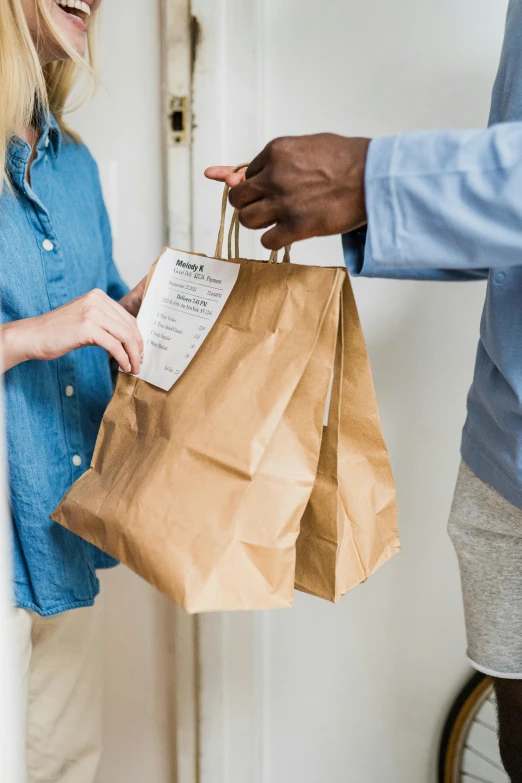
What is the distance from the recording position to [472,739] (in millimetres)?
1091

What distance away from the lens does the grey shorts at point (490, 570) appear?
2.34 feet

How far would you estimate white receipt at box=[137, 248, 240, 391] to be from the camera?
64 centimetres

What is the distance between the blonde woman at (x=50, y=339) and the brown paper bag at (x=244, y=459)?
13 centimetres

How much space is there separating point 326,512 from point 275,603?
0.36 feet

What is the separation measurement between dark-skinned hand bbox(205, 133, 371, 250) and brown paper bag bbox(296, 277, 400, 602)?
111 mm

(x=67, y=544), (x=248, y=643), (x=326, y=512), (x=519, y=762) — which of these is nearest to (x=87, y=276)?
(x=67, y=544)

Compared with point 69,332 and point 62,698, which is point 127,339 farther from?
point 62,698

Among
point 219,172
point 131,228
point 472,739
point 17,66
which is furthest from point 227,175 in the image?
point 472,739

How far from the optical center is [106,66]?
982mm

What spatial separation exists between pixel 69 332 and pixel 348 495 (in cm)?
32

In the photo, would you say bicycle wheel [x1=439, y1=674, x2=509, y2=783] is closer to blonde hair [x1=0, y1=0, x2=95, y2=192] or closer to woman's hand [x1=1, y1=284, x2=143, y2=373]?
woman's hand [x1=1, y1=284, x2=143, y2=373]

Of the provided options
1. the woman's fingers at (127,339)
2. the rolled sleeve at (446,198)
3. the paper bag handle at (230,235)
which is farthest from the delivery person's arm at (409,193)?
the woman's fingers at (127,339)

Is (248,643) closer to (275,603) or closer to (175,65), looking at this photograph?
(275,603)

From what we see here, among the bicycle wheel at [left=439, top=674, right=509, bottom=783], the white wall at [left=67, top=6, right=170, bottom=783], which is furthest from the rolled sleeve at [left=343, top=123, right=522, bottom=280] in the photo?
the bicycle wheel at [left=439, top=674, right=509, bottom=783]
